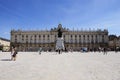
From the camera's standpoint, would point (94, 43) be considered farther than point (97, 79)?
Yes

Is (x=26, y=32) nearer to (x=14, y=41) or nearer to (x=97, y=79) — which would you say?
(x=14, y=41)

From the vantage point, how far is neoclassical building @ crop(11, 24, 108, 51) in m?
122

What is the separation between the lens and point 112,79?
297 inches

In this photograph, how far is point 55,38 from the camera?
12306cm

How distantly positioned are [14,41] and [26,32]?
33.4 feet

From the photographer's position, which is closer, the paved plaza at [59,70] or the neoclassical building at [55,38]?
the paved plaza at [59,70]

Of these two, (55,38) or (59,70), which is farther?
(55,38)

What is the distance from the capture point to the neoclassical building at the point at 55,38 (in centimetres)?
12231

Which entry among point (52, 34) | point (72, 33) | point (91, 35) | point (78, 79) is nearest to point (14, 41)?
point (52, 34)

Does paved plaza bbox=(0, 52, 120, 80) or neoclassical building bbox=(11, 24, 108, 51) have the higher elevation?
neoclassical building bbox=(11, 24, 108, 51)

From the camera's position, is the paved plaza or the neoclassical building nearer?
the paved plaza

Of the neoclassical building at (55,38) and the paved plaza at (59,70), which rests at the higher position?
A: the neoclassical building at (55,38)

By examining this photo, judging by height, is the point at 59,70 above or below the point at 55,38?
below

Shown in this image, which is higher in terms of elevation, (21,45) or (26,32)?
(26,32)
